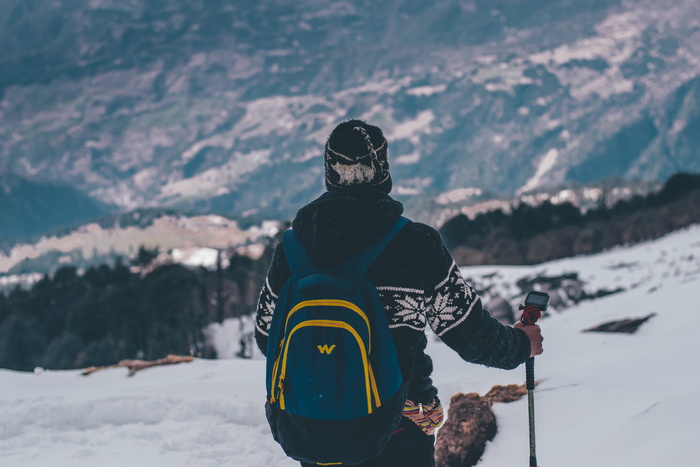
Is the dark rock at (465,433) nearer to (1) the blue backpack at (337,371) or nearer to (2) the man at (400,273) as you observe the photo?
(2) the man at (400,273)

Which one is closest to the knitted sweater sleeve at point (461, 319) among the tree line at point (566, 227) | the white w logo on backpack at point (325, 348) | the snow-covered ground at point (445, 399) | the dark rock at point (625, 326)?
the white w logo on backpack at point (325, 348)

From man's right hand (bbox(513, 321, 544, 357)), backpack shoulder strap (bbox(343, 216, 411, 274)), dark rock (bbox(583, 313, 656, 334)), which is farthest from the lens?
dark rock (bbox(583, 313, 656, 334))

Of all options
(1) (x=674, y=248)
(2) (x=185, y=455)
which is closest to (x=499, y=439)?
(2) (x=185, y=455)

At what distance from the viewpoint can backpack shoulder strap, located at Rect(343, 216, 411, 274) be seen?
395cm

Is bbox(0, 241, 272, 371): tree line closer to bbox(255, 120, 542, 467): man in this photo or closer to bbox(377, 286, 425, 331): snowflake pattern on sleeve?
bbox(255, 120, 542, 467): man

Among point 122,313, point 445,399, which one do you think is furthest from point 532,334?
point 122,313

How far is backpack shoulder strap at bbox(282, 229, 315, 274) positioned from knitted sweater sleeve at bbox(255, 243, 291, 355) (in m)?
0.11

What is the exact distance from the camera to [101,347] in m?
78.9

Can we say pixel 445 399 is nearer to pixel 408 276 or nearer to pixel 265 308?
pixel 265 308

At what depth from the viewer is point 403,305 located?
4039 mm

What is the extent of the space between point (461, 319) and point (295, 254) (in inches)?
39.7

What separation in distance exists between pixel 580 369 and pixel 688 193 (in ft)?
204

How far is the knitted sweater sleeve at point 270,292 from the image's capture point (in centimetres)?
428

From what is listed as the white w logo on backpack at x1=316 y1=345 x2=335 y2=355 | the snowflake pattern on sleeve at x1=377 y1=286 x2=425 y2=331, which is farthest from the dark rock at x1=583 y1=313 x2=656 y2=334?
the white w logo on backpack at x1=316 y1=345 x2=335 y2=355
